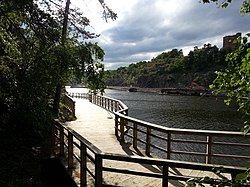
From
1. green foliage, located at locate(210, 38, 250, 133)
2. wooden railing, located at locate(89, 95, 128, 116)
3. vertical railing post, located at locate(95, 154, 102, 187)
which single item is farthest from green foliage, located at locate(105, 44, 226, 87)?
green foliage, located at locate(210, 38, 250, 133)

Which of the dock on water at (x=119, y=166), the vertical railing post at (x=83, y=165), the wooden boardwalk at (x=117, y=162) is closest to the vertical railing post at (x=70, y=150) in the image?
the dock on water at (x=119, y=166)

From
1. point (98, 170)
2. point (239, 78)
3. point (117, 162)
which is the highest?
point (239, 78)

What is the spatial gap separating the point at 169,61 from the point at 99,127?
12086cm

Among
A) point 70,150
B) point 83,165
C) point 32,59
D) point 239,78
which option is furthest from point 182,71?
point 239,78

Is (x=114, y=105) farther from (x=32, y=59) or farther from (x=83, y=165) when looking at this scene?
(x=83, y=165)

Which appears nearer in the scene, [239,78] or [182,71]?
[239,78]

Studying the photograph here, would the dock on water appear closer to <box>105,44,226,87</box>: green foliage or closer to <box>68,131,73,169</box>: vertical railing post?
<box>68,131,73,169</box>: vertical railing post

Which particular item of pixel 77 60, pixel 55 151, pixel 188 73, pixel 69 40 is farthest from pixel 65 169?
pixel 188 73

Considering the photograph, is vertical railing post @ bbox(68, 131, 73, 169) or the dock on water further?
vertical railing post @ bbox(68, 131, 73, 169)

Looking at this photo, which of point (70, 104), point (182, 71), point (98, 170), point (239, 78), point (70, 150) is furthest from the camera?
point (182, 71)

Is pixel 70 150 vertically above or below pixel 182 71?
below

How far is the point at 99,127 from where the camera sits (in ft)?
31.0

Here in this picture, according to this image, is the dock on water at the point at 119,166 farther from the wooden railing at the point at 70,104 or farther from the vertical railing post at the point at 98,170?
the wooden railing at the point at 70,104

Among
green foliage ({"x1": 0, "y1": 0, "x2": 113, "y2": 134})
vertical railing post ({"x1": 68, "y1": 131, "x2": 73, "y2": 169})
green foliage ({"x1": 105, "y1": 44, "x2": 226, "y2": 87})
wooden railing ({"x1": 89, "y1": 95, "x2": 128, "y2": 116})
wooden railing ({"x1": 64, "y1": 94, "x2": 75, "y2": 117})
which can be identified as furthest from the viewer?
green foliage ({"x1": 105, "y1": 44, "x2": 226, "y2": 87})
